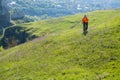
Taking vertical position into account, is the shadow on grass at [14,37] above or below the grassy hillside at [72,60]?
below

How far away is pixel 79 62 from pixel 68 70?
2.83m

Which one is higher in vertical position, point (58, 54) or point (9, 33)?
point (58, 54)

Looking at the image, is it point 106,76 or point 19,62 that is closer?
point 106,76

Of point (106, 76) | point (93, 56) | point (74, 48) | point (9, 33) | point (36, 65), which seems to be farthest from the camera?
A: point (9, 33)

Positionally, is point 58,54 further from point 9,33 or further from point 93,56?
point 9,33

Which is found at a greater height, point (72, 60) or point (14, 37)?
point (72, 60)

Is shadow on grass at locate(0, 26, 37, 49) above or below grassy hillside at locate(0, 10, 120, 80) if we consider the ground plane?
below

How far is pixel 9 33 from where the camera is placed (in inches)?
5901

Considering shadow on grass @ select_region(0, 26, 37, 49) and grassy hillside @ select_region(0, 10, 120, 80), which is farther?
shadow on grass @ select_region(0, 26, 37, 49)

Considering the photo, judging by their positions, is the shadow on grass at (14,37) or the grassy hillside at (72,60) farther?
the shadow on grass at (14,37)

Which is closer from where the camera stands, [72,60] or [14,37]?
[72,60]

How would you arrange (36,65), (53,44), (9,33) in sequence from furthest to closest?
(9,33), (53,44), (36,65)

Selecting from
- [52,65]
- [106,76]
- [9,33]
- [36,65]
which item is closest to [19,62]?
[36,65]

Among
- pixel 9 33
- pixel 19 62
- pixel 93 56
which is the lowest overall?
pixel 9 33
